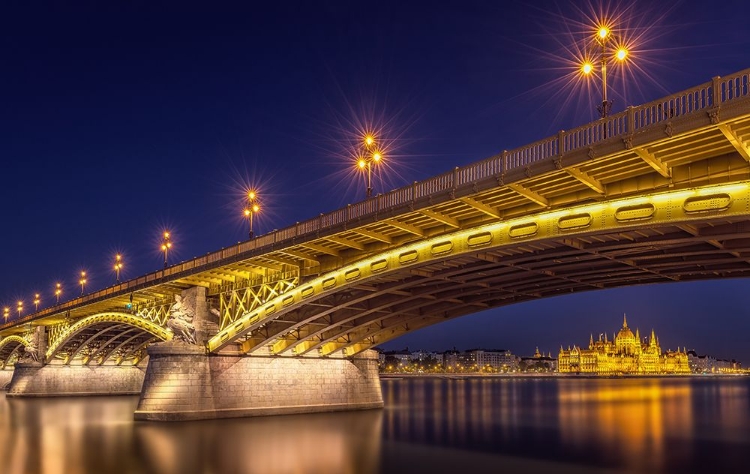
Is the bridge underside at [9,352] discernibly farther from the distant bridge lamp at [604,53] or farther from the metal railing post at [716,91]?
the metal railing post at [716,91]

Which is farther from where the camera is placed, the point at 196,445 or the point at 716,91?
the point at 196,445

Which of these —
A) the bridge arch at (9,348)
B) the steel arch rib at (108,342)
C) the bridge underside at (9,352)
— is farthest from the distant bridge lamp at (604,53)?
the bridge underside at (9,352)

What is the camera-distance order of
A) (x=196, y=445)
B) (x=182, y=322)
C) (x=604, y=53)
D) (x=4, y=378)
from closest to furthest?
(x=604, y=53) < (x=196, y=445) < (x=182, y=322) < (x=4, y=378)

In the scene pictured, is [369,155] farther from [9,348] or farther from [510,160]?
[9,348]

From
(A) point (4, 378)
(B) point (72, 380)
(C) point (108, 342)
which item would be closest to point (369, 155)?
(C) point (108, 342)

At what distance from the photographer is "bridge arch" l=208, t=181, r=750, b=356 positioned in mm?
20734

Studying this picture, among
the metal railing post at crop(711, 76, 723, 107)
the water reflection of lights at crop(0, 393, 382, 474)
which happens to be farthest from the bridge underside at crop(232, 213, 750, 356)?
the water reflection of lights at crop(0, 393, 382, 474)

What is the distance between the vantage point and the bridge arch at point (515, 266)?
816 inches

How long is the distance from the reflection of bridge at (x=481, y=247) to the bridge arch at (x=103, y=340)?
4.98 meters

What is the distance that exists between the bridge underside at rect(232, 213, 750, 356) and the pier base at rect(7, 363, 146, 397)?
46.0m

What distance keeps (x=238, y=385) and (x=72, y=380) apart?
159 feet

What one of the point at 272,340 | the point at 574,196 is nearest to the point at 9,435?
the point at 272,340

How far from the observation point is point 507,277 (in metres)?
32.9

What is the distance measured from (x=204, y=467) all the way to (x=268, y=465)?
255 centimetres
